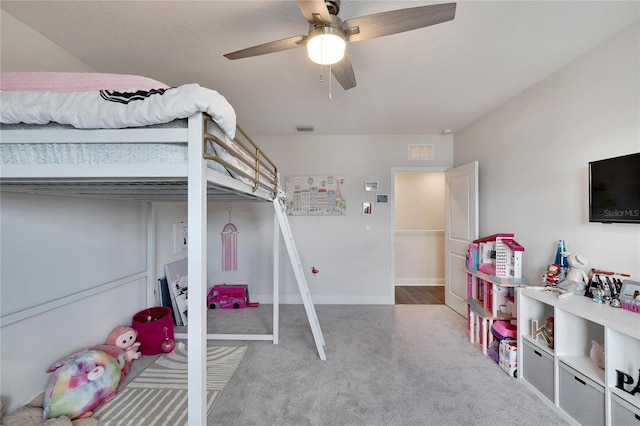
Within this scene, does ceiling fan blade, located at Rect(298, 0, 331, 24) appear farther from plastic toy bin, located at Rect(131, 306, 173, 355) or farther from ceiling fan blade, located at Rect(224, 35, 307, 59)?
plastic toy bin, located at Rect(131, 306, 173, 355)

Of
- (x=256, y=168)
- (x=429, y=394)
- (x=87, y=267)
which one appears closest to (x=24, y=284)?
(x=87, y=267)

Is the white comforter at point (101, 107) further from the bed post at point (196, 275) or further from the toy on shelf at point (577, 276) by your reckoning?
the toy on shelf at point (577, 276)

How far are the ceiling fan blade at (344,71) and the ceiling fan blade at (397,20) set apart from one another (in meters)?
0.17

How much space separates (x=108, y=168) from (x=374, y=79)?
2.05m

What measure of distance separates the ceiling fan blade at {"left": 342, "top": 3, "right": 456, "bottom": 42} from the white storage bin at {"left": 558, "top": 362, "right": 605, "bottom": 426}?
6.99 feet

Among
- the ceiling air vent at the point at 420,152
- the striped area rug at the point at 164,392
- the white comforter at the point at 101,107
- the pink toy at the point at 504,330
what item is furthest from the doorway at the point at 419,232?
the white comforter at the point at 101,107

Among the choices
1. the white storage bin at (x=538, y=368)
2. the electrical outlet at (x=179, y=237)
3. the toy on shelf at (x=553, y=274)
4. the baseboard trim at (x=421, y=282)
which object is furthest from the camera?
the baseboard trim at (x=421, y=282)

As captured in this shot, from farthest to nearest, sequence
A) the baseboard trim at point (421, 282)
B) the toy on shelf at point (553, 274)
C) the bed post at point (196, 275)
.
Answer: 1. the baseboard trim at point (421, 282)
2. the toy on shelf at point (553, 274)
3. the bed post at point (196, 275)

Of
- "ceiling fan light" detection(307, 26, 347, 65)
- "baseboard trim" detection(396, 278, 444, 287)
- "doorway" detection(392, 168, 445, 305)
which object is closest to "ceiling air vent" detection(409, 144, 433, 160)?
"doorway" detection(392, 168, 445, 305)

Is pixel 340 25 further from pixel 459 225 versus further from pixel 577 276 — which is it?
pixel 459 225

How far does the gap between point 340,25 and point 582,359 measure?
2.49m

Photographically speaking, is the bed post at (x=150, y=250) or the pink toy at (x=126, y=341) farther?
the bed post at (x=150, y=250)

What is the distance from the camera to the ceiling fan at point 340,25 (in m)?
1.16

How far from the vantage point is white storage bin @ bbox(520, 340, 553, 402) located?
1.78 metres
